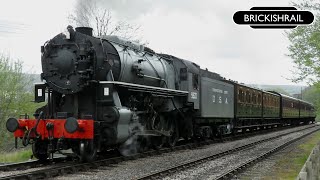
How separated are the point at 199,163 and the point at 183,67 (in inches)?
215

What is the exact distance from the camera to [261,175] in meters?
9.42

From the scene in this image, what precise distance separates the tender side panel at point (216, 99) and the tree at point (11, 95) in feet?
50.4

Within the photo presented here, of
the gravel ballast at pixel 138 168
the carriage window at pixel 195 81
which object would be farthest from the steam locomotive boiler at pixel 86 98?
the carriage window at pixel 195 81

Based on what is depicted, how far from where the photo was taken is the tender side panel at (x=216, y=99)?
17.2m

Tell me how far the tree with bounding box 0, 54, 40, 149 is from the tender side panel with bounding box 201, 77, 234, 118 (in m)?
15.4

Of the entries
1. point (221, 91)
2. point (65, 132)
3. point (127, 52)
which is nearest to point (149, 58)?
point (127, 52)

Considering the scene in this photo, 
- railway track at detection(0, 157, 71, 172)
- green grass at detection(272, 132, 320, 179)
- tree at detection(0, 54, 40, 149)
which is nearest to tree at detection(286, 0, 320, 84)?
green grass at detection(272, 132, 320, 179)

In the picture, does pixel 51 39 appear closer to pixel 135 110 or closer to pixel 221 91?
pixel 135 110

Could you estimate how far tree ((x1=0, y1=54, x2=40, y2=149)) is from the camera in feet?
97.6

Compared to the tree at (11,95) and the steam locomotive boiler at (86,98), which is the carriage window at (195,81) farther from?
the tree at (11,95)

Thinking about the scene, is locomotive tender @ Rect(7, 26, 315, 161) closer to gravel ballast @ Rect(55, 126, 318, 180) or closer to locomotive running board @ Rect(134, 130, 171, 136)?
locomotive running board @ Rect(134, 130, 171, 136)

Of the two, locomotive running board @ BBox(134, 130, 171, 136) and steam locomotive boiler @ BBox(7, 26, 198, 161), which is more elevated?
steam locomotive boiler @ BBox(7, 26, 198, 161)

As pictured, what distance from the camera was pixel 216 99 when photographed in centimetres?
1866

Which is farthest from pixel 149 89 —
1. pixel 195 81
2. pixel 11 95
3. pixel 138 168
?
pixel 11 95
